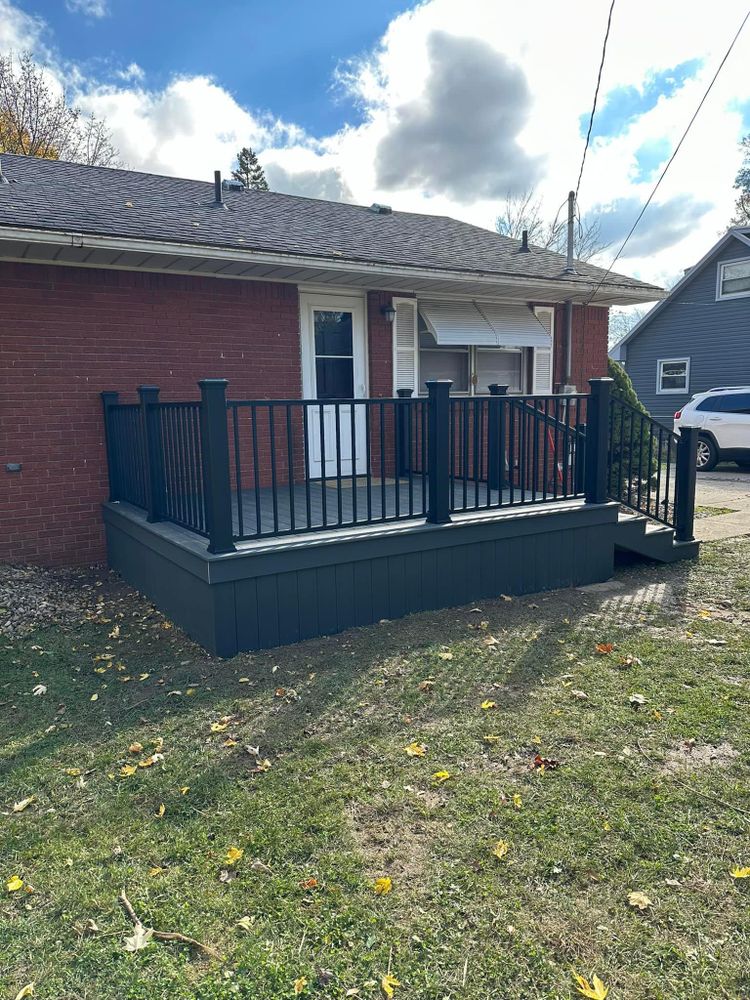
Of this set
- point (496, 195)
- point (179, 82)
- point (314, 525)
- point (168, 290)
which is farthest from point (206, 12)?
point (496, 195)

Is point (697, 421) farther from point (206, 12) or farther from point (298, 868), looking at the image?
point (298, 868)

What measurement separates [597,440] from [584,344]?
5203 millimetres

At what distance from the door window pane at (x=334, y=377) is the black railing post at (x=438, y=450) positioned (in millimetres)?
3198

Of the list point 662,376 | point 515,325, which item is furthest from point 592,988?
point 662,376

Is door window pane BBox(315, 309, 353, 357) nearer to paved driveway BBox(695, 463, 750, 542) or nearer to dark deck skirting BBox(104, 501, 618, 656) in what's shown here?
dark deck skirting BBox(104, 501, 618, 656)

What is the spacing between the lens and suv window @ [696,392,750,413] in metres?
14.4

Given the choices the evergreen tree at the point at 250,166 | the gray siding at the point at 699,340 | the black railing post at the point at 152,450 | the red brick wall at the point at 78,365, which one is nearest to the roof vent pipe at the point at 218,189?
the red brick wall at the point at 78,365

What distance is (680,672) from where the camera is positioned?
3.99 m

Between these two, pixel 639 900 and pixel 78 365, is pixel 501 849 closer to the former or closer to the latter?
pixel 639 900

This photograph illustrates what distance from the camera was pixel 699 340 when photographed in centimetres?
2019

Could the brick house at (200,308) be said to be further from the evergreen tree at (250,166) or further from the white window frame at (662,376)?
the evergreen tree at (250,166)

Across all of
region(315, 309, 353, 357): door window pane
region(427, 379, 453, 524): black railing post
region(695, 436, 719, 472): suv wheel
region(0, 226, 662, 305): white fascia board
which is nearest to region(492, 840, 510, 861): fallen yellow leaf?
region(427, 379, 453, 524): black railing post

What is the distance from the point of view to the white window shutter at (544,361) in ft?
32.8

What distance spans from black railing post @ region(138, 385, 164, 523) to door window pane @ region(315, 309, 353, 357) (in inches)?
120
